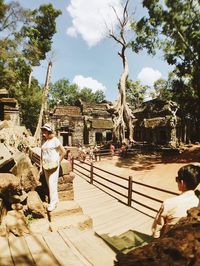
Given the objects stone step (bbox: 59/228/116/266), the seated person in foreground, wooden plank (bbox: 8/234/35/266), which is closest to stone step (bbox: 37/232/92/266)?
stone step (bbox: 59/228/116/266)

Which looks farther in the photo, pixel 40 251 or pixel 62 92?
pixel 62 92

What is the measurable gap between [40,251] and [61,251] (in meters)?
0.31

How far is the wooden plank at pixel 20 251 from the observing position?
10.7 ft

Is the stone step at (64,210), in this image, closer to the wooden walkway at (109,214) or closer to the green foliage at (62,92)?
the wooden walkway at (109,214)

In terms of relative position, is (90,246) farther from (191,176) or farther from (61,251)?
(191,176)

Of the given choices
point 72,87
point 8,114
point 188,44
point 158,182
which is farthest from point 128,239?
point 72,87

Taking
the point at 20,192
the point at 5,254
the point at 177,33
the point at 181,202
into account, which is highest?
the point at 177,33

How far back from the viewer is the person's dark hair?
3327 mm

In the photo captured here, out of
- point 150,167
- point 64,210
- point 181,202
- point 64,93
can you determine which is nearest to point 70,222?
point 64,210

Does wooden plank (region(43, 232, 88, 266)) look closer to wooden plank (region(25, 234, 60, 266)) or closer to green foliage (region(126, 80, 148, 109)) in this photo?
wooden plank (region(25, 234, 60, 266))

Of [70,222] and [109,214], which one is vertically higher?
[70,222]

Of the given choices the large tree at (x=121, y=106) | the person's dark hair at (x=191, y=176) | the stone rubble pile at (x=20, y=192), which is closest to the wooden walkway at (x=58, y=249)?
the stone rubble pile at (x=20, y=192)

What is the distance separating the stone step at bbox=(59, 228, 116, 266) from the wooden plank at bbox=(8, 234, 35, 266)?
2.34 feet

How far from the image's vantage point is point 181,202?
10.5 feet
